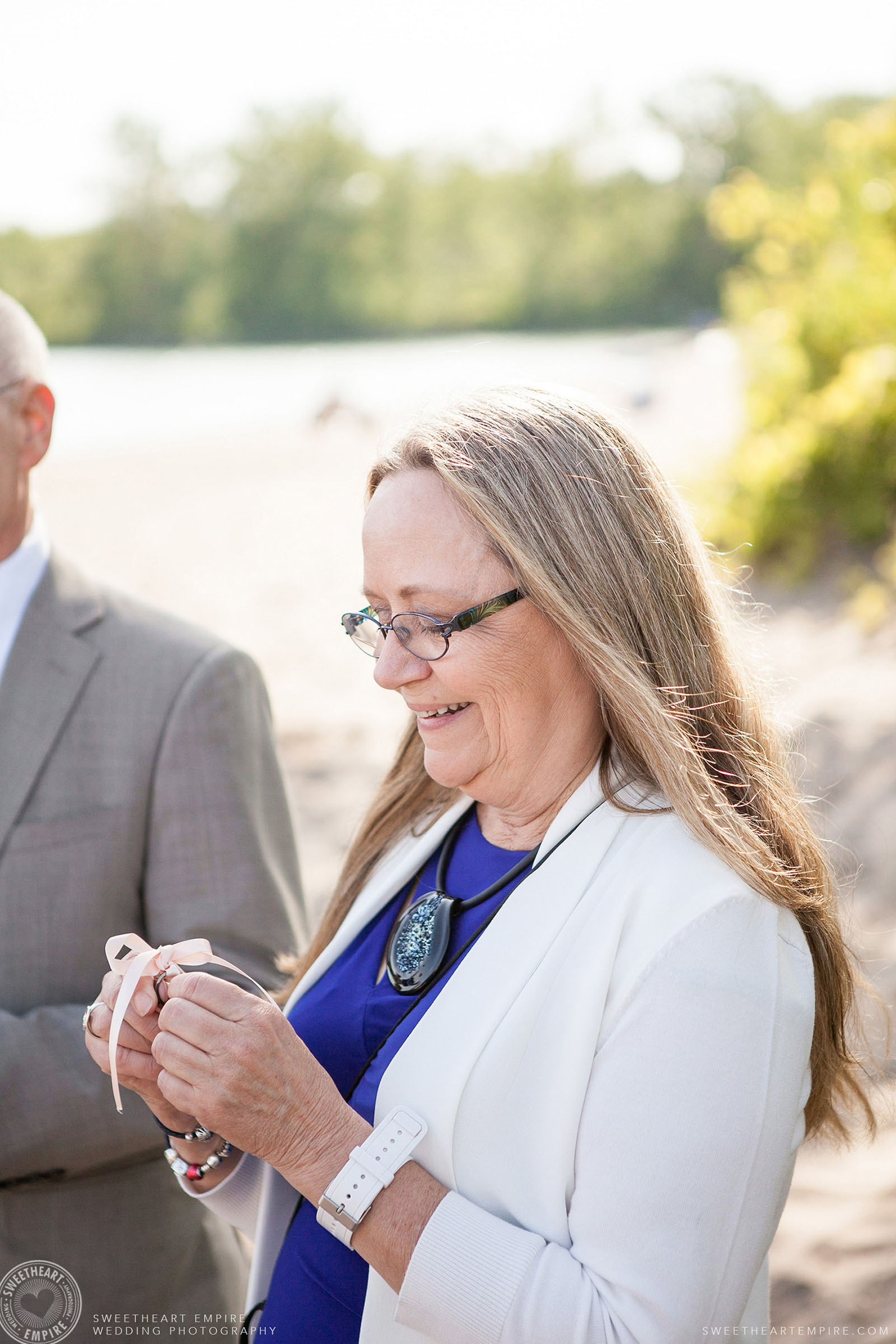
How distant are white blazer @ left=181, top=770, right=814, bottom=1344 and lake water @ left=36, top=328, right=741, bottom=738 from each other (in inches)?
33.7

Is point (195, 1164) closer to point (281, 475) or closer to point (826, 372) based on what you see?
point (826, 372)

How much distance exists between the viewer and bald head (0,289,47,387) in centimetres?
236

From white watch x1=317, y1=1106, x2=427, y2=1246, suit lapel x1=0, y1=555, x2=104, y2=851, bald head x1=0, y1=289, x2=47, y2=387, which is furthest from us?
bald head x1=0, y1=289, x2=47, y2=387

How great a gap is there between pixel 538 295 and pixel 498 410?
93.5 meters

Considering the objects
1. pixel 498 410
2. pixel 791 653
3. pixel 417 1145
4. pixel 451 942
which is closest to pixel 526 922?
pixel 451 942

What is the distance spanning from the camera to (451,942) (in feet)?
6.21

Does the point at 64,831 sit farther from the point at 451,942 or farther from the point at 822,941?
the point at 822,941

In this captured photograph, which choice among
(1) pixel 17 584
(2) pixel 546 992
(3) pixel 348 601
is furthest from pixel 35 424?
Answer: (3) pixel 348 601

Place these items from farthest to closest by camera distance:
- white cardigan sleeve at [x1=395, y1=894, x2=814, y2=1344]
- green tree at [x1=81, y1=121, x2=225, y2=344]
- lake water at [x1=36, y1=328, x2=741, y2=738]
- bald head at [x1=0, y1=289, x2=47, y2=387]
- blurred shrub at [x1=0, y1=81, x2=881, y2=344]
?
blurred shrub at [x1=0, y1=81, x2=881, y2=344] < green tree at [x1=81, y1=121, x2=225, y2=344] < lake water at [x1=36, y1=328, x2=741, y2=738] < bald head at [x1=0, y1=289, x2=47, y2=387] < white cardigan sleeve at [x1=395, y1=894, x2=814, y2=1344]

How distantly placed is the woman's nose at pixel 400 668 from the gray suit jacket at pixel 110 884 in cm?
65

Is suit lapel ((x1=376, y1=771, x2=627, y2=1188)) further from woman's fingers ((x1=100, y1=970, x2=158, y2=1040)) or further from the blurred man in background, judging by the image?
the blurred man in background

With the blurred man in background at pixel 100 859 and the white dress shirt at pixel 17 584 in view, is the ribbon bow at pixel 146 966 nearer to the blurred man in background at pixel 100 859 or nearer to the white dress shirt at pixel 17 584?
the blurred man in background at pixel 100 859

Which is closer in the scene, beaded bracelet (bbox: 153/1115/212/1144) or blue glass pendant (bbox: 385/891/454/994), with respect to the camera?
blue glass pendant (bbox: 385/891/454/994)

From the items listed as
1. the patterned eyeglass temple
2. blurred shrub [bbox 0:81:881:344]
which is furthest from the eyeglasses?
blurred shrub [bbox 0:81:881:344]
